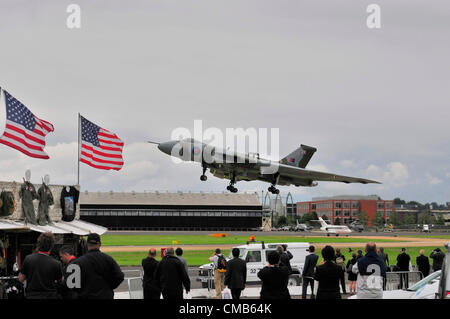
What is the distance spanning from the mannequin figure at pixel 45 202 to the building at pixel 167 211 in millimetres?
100385

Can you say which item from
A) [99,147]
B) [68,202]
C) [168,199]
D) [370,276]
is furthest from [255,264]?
[168,199]

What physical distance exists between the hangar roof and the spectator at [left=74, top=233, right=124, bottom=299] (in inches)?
4610

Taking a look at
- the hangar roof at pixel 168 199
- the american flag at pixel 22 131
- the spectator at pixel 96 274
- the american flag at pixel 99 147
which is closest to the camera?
the spectator at pixel 96 274

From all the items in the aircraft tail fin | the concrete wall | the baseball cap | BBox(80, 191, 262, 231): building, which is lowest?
BBox(80, 191, 262, 231): building

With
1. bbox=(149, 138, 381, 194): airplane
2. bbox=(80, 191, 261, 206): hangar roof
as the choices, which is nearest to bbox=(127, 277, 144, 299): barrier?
bbox=(149, 138, 381, 194): airplane

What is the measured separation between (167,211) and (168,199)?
3.76 metres

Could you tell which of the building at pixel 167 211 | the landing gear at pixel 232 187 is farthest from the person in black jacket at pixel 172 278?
the building at pixel 167 211

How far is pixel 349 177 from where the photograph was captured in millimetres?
50312

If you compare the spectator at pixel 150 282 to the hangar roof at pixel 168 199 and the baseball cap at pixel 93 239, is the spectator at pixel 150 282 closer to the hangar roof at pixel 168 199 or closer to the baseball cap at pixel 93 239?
the baseball cap at pixel 93 239

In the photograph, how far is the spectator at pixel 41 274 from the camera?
8328 millimetres

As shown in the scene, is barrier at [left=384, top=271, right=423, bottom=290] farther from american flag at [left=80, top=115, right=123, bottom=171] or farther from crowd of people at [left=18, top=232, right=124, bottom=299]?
american flag at [left=80, top=115, right=123, bottom=171]

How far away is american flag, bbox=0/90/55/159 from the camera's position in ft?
67.5
